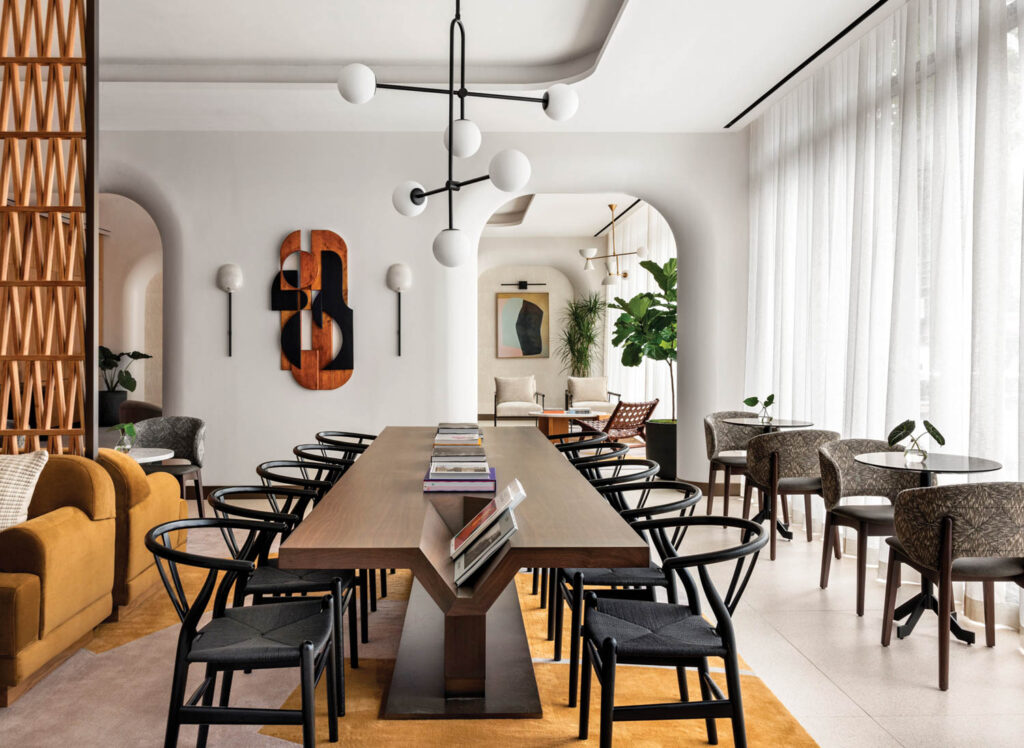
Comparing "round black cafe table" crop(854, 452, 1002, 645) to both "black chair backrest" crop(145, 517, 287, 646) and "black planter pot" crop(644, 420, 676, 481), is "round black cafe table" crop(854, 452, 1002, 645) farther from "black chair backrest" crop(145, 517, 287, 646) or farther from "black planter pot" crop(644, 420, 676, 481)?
"black planter pot" crop(644, 420, 676, 481)

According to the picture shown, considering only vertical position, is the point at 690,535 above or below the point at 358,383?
below

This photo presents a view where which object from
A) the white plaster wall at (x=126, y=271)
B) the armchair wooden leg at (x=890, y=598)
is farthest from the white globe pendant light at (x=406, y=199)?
the white plaster wall at (x=126, y=271)

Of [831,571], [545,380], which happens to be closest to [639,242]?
[545,380]

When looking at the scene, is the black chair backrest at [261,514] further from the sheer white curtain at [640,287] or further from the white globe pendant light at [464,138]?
the sheer white curtain at [640,287]

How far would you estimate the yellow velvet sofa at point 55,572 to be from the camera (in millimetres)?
2820

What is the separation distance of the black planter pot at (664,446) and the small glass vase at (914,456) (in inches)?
150

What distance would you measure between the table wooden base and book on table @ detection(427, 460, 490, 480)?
0.46 m

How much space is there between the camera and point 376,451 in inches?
158

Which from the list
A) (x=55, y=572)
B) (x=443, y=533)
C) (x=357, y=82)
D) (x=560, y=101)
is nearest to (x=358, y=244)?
(x=357, y=82)

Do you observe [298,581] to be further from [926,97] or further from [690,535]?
[926,97]

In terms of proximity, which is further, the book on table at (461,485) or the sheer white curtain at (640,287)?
the sheer white curtain at (640,287)

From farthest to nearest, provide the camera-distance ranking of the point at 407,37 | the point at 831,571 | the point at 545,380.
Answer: the point at 545,380 → the point at 407,37 → the point at 831,571

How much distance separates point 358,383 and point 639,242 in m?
6.15

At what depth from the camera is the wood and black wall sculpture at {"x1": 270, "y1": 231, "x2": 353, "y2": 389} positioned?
6773 millimetres
